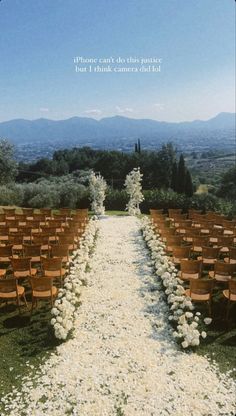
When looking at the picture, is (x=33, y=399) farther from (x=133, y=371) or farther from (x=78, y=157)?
(x=78, y=157)

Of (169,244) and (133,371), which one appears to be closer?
(133,371)

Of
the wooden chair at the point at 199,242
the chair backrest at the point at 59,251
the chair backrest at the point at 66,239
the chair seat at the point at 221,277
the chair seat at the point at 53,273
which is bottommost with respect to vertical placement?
the chair seat at the point at 221,277

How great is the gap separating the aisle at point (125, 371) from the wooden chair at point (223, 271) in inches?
63.3

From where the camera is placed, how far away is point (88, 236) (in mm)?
14398

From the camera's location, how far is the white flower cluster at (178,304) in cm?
766

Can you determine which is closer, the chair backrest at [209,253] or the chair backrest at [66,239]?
the chair backrest at [209,253]

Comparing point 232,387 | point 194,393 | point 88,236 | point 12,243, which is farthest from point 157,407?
point 88,236

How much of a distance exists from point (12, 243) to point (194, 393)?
313 inches

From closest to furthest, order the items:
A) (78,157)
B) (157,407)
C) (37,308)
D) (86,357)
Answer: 1. (157,407)
2. (86,357)
3. (37,308)
4. (78,157)

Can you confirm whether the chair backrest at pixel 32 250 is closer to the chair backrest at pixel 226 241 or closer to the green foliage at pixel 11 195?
the chair backrest at pixel 226 241

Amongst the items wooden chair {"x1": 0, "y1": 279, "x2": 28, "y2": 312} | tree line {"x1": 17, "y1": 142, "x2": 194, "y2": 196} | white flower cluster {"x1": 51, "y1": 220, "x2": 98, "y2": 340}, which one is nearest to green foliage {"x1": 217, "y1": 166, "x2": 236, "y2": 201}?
tree line {"x1": 17, "y1": 142, "x2": 194, "y2": 196}

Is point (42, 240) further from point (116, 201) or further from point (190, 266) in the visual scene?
point (116, 201)

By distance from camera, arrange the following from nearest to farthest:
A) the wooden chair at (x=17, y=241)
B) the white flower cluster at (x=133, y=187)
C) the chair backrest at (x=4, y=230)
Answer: the wooden chair at (x=17, y=241)
the chair backrest at (x=4, y=230)
the white flower cluster at (x=133, y=187)

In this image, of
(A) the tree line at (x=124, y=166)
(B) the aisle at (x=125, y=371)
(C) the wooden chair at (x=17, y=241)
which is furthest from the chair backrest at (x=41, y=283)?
(A) the tree line at (x=124, y=166)
